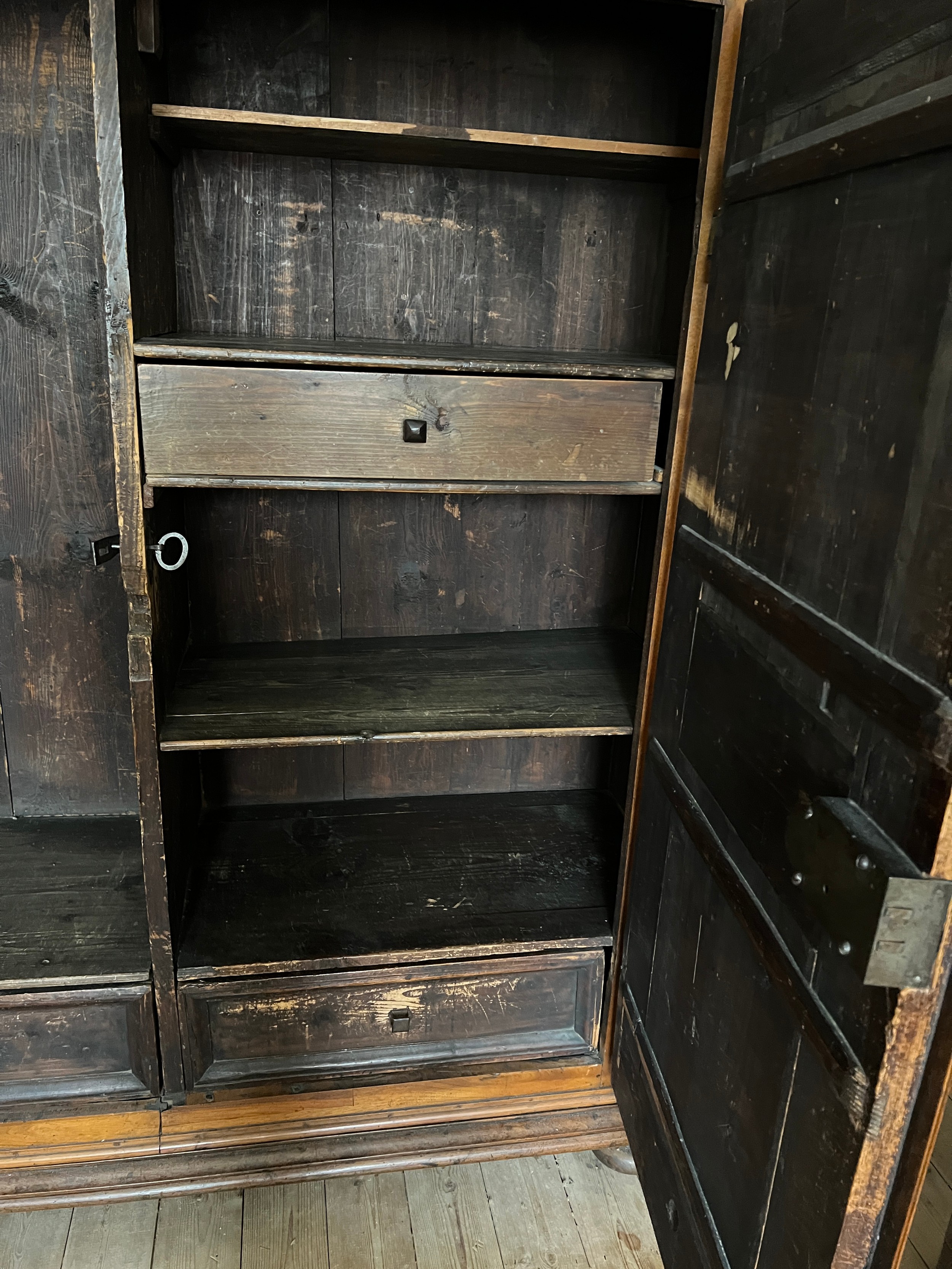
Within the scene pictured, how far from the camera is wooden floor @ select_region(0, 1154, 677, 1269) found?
1.46 metres

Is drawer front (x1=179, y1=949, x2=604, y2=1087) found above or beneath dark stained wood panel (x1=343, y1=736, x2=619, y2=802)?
beneath

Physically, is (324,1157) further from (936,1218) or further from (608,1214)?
(936,1218)

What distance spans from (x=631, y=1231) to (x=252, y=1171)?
68cm

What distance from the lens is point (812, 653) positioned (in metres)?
0.90

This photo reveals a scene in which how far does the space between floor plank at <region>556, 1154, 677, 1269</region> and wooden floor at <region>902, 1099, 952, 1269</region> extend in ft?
1.41

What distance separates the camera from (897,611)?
2.51 ft

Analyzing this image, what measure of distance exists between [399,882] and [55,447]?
1035 millimetres

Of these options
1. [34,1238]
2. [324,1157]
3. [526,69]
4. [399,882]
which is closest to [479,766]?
[399,882]

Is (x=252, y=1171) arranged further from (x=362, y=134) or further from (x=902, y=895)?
(x=362, y=134)

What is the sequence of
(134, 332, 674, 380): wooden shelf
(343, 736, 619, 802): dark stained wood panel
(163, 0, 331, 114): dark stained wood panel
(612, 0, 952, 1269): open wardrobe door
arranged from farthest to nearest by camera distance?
1. (343, 736, 619, 802): dark stained wood panel
2. (163, 0, 331, 114): dark stained wood panel
3. (134, 332, 674, 380): wooden shelf
4. (612, 0, 952, 1269): open wardrobe door

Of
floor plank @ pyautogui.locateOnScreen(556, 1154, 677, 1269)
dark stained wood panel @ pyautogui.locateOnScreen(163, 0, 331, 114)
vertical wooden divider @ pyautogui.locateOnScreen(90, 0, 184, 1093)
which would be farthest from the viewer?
floor plank @ pyautogui.locateOnScreen(556, 1154, 677, 1269)

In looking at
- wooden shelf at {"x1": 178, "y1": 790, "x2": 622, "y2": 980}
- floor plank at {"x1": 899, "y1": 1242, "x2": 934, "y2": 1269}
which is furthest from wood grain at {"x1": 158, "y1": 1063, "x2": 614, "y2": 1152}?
floor plank at {"x1": 899, "y1": 1242, "x2": 934, "y2": 1269}

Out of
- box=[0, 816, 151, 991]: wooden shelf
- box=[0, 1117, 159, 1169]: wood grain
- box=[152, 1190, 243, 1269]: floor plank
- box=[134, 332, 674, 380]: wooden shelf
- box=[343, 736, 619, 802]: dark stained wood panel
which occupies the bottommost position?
box=[152, 1190, 243, 1269]: floor plank

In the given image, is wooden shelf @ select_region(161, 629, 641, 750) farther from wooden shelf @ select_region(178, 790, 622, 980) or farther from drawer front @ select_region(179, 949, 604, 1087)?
drawer front @ select_region(179, 949, 604, 1087)
